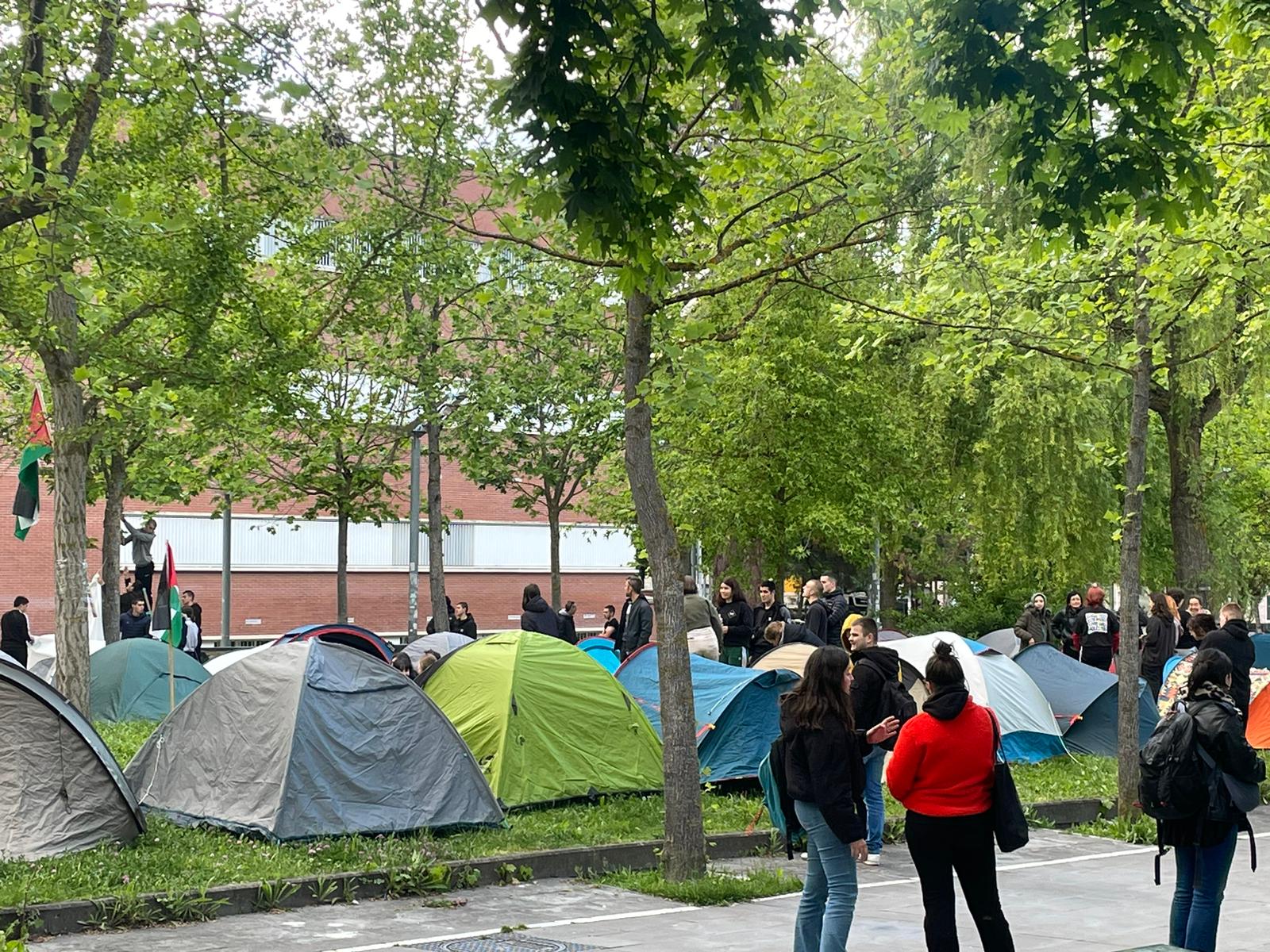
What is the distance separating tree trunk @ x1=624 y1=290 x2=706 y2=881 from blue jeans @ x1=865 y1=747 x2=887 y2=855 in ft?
5.05

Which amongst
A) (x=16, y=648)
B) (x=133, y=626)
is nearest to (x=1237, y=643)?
(x=16, y=648)

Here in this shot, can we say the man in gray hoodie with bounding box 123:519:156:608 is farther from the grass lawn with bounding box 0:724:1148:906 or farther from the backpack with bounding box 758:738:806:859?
the backpack with bounding box 758:738:806:859

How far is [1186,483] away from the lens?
25.4 meters

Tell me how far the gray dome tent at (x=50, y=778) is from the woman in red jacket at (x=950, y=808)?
6.04m

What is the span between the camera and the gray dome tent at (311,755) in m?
11.2

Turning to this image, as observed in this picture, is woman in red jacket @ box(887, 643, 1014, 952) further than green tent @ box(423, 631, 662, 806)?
No

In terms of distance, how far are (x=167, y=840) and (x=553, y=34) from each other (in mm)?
6764

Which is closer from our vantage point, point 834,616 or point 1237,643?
point 1237,643

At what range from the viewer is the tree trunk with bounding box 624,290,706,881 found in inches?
411

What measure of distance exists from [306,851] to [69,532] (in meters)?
4.25

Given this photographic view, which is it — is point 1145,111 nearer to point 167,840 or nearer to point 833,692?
point 833,692

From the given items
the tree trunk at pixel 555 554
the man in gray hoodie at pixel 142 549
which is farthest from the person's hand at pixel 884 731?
the tree trunk at pixel 555 554

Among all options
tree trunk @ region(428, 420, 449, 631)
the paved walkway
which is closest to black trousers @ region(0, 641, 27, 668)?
tree trunk @ region(428, 420, 449, 631)

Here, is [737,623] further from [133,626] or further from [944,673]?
[944,673]
